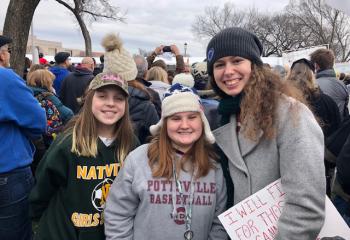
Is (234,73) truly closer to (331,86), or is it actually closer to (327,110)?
(327,110)

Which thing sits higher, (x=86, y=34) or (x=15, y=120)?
(x=86, y=34)

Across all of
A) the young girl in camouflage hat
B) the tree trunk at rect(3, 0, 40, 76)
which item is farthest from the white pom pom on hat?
the tree trunk at rect(3, 0, 40, 76)

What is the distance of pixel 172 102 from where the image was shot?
7.00 ft

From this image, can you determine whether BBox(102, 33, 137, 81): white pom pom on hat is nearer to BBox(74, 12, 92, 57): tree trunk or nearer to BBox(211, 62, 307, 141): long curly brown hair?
BBox(211, 62, 307, 141): long curly brown hair

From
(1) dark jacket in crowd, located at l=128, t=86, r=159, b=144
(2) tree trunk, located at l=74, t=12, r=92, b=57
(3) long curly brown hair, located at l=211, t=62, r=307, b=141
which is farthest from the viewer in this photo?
(2) tree trunk, located at l=74, t=12, r=92, b=57

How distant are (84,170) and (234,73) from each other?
107 cm

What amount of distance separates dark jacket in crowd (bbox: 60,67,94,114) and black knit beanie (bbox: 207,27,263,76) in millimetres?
4194

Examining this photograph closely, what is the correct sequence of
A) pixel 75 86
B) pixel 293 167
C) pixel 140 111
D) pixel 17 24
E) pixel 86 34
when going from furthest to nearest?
pixel 86 34 → pixel 17 24 → pixel 75 86 → pixel 140 111 → pixel 293 167

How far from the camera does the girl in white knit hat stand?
2.02 meters

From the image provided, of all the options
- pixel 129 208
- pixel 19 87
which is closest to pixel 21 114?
pixel 19 87

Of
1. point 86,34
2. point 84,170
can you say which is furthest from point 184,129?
point 86,34

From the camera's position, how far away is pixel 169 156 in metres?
2.08

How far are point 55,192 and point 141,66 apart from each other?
2.55 meters

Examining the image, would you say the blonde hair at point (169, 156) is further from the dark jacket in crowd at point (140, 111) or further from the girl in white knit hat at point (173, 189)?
the dark jacket in crowd at point (140, 111)
